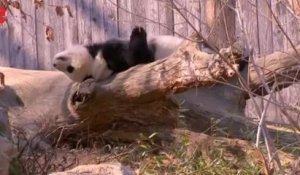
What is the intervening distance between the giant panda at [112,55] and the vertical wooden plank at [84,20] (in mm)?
1477

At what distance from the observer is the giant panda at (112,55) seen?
538 cm

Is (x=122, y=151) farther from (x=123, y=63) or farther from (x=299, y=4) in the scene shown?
(x=299, y=4)

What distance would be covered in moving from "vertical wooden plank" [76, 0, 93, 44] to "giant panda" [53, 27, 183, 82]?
1.48 metres

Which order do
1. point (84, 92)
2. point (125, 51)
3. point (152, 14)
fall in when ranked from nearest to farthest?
point (84, 92), point (125, 51), point (152, 14)

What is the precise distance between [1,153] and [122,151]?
1388 mm

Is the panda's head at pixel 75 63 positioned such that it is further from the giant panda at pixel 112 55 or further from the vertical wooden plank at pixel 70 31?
the vertical wooden plank at pixel 70 31

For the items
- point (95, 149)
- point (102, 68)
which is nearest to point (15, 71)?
point (102, 68)

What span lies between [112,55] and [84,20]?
176 centimetres

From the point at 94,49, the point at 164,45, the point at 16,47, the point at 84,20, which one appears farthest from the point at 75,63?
the point at 16,47

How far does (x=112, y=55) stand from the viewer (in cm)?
561

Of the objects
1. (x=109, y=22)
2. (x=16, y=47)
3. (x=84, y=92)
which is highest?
(x=109, y=22)

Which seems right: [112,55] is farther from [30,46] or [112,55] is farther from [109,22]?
[30,46]

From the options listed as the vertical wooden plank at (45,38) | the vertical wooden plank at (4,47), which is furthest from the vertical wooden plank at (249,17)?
the vertical wooden plank at (4,47)

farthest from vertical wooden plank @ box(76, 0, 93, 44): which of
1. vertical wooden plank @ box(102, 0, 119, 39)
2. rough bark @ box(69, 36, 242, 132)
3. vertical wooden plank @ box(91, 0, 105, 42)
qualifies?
rough bark @ box(69, 36, 242, 132)
